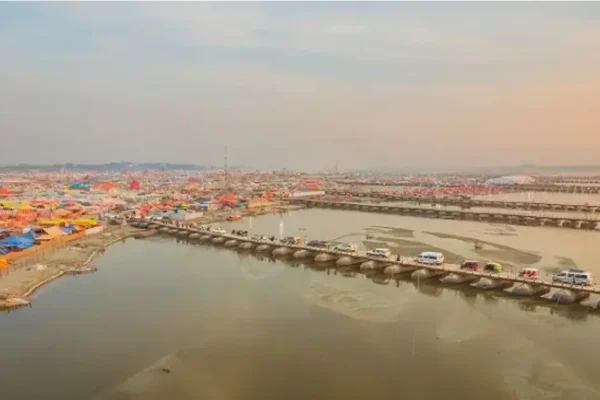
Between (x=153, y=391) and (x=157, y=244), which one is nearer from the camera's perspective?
(x=153, y=391)

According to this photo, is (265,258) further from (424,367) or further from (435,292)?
(424,367)

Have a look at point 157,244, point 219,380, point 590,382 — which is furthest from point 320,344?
point 157,244

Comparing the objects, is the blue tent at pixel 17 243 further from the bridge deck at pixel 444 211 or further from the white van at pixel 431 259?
the bridge deck at pixel 444 211

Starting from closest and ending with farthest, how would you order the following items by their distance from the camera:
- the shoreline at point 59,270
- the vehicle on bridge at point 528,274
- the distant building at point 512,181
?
the shoreline at point 59,270 < the vehicle on bridge at point 528,274 < the distant building at point 512,181

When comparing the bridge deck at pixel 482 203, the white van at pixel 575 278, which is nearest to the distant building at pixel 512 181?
the bridge deck at pixel 482 203

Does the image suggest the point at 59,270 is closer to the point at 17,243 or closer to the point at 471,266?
the point at 17,243

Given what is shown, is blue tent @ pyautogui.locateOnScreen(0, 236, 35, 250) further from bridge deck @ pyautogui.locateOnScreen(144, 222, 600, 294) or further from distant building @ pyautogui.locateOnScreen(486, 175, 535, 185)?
distant building @ pyautogui.locateOnScreen(486, 175, 535, 185)

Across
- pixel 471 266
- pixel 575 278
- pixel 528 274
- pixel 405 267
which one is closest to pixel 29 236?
pixel 405 267
